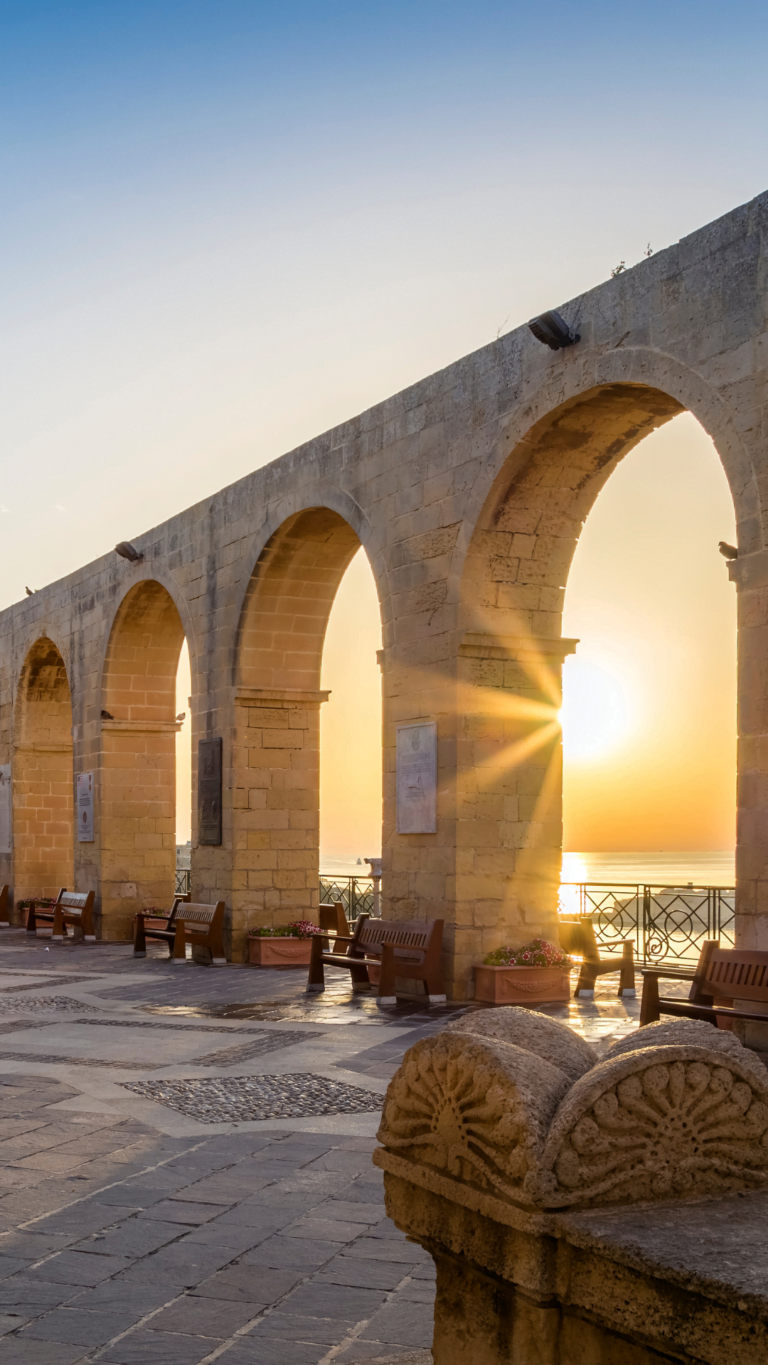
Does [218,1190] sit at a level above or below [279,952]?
above

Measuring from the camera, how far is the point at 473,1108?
87.2 inches

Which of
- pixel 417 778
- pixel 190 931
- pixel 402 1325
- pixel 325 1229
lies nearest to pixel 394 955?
pixel 417 778

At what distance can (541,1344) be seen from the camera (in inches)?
80.4

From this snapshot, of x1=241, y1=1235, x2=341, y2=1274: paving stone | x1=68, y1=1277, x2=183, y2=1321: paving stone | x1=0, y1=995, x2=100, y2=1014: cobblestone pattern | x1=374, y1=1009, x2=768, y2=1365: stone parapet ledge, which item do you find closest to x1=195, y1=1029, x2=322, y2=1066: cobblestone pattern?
x1=0, y1=995, x2=100, y2=1014: cobblestone pattern

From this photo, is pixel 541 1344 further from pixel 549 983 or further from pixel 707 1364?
pixel 549 983

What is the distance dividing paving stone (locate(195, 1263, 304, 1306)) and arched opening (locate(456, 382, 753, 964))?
5.76 meters

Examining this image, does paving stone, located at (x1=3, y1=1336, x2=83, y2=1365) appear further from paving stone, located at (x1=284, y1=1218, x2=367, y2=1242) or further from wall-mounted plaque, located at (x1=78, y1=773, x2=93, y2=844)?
wall-mounted plaque, located at (x1=78, y1=773, x2=93, y2=844)

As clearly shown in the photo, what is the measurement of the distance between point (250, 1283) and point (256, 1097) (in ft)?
7.75

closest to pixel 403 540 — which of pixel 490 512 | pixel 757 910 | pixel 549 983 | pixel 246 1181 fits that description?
pixel 490 512

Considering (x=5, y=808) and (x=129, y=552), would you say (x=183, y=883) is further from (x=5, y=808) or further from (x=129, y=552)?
(x=129, y=552)

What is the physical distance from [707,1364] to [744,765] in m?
5.18

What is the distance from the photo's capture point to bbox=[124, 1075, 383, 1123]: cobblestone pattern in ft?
17.8

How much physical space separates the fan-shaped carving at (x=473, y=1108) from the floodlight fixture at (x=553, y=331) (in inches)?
259

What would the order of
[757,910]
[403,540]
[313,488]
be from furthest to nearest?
1. [313,488]
2. [403,540]
3. [757,910]
